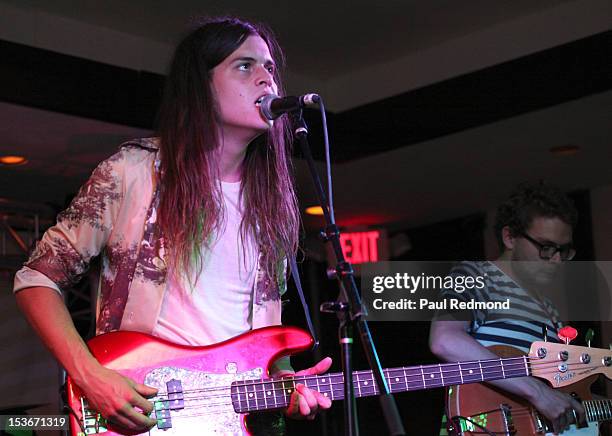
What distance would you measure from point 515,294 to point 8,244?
5.62 metres

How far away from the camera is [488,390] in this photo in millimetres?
3230

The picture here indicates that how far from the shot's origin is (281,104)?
2027mm

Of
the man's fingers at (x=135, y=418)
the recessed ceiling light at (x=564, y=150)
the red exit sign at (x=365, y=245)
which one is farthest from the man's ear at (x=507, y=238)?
the red exit sign at (x=365, y=245)

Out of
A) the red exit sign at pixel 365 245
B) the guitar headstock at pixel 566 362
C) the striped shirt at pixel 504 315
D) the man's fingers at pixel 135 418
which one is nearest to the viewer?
the man's fingers at pixel 135 418

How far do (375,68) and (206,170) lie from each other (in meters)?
3.35

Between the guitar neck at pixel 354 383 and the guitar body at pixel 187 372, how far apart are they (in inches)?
1.3

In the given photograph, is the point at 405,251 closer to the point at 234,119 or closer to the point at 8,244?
the point at 8,244

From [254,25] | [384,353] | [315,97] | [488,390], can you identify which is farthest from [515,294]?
[384,353]

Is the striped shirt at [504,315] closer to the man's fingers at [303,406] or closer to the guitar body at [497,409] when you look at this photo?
the guitar body at [497,409]

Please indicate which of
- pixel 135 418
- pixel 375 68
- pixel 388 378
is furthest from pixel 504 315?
pixel 375 68

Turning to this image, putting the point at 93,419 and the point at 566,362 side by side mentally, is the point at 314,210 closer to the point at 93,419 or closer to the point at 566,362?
the point at 566,362

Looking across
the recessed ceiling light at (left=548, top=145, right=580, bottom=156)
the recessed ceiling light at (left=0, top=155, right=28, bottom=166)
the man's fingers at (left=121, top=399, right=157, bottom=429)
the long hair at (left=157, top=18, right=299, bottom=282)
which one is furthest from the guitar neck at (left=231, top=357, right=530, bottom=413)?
the recessed ceiling light at (left=0, top=155, right=28, bottom=166)

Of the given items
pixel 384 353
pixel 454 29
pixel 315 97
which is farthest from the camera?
pixel 384 353

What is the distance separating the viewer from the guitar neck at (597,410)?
325 cm
